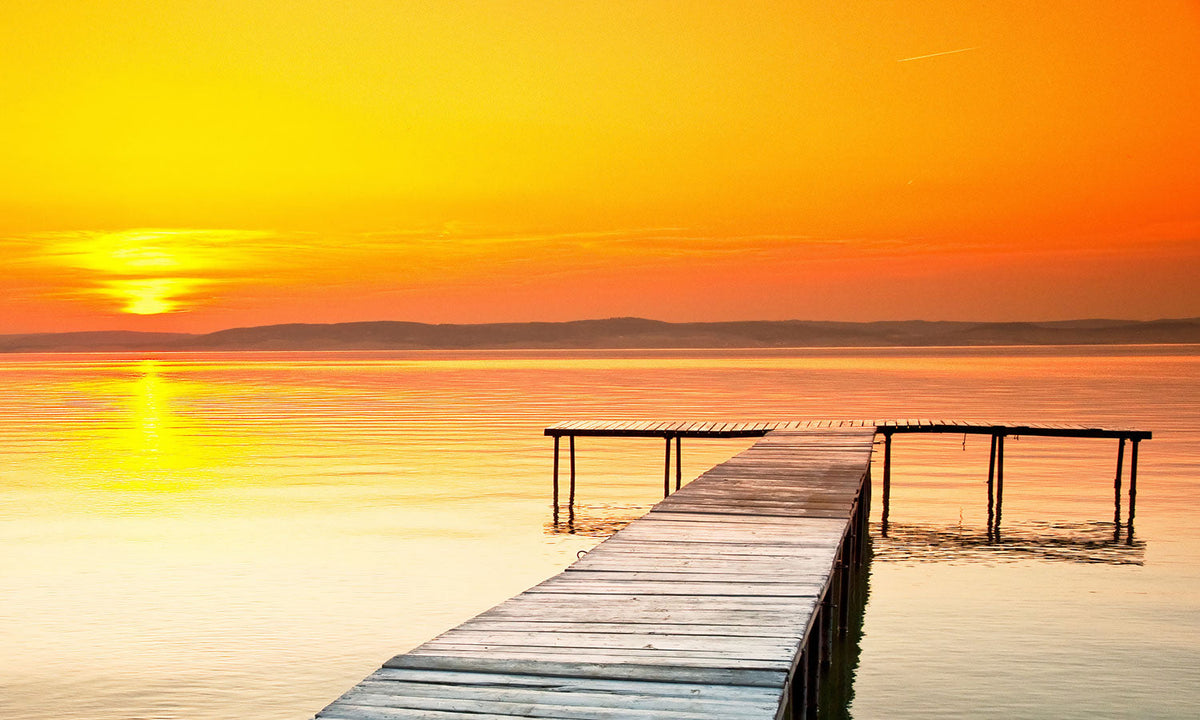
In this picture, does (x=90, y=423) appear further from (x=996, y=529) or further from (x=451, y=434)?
(x=996, y=529)

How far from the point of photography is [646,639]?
7.38m

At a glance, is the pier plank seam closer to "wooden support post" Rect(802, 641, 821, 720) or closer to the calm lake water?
"wooden support post" Rect(802, 641, 821, 720)

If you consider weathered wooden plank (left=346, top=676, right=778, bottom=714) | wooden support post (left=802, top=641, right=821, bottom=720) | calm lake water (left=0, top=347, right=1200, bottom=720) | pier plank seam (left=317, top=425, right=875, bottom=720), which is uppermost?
pier plank seam (left=317, top=425, right=875, bottom=720)

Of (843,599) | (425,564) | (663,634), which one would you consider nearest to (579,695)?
(663,634)

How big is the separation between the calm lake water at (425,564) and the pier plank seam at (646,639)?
204 cm

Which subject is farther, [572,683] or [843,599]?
[843,599]

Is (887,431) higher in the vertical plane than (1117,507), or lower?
higher

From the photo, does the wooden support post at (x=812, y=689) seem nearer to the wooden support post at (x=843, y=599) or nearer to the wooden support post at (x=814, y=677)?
the wooden support post at (x=814, y=677)

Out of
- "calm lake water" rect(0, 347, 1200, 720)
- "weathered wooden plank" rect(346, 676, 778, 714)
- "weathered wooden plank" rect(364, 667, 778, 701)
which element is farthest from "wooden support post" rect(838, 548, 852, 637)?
"weathered wooden plank" rect(346, 676, 778, 714)

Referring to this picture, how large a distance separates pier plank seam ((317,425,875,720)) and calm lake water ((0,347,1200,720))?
6.68ft

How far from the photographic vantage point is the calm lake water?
37.5 ft

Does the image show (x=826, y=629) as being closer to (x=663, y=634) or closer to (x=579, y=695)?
(x=663, y=634)

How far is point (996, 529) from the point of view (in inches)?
805

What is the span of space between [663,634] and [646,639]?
0.53 feet
